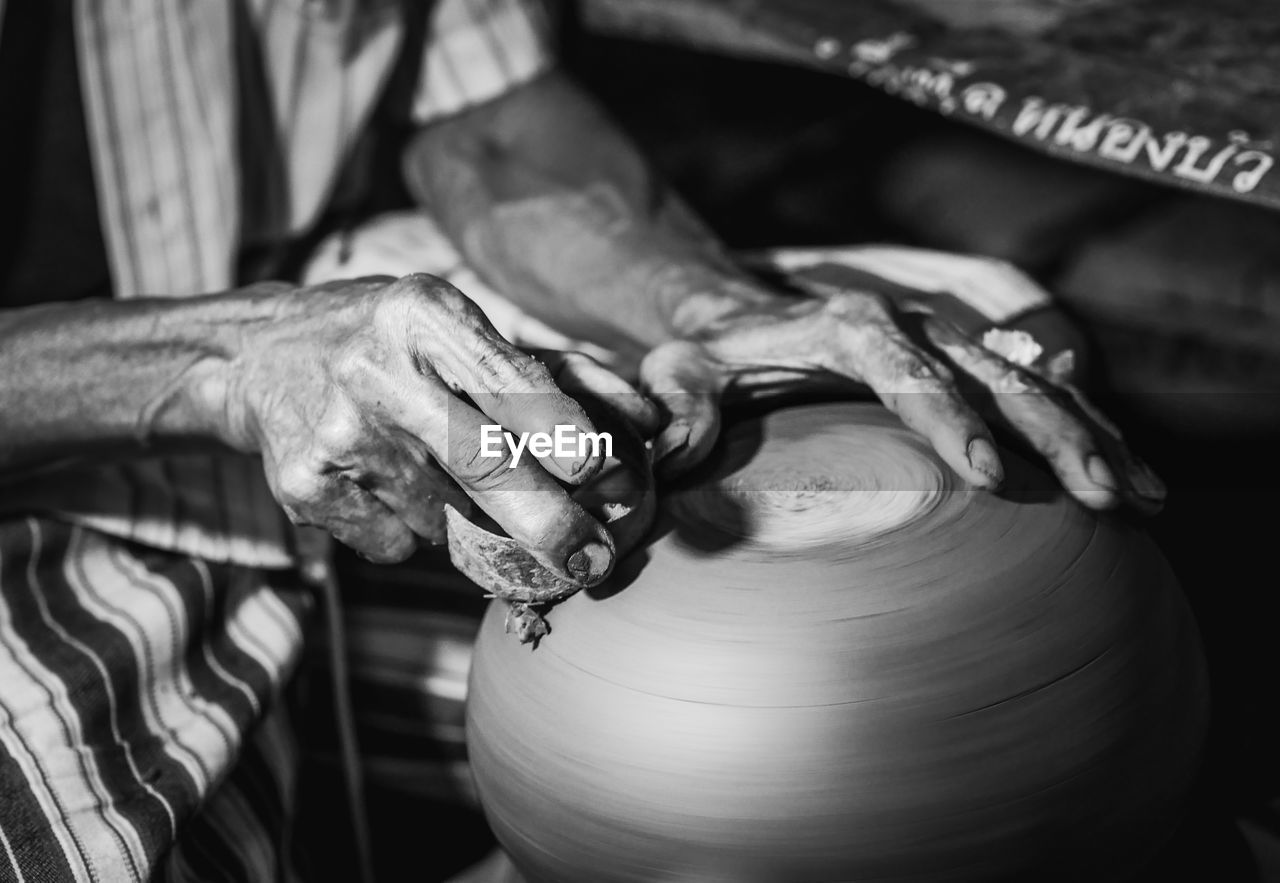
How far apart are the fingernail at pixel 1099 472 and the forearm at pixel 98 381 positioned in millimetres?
571

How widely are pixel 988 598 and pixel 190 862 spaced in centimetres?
58

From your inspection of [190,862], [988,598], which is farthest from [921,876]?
[190,862]

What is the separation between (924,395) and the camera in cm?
74

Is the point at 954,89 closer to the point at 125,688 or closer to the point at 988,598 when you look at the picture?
the point at 988,598

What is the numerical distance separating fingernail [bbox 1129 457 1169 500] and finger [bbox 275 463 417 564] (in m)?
0.45

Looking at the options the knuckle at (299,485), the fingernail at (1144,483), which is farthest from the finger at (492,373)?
the fingernail at (1144,483)

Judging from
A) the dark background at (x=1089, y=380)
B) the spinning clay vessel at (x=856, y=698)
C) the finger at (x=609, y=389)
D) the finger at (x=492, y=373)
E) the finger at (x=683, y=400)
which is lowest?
the dark background at (x=1089, y=380)

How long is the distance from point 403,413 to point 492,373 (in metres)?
0.07

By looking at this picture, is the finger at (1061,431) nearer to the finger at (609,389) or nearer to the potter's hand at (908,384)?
the potter's hand at (908,384)

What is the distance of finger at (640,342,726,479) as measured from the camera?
28.6 inches

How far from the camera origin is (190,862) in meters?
0.84

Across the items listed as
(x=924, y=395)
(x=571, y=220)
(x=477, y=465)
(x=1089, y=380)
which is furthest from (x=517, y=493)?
(x=1089, y=380)

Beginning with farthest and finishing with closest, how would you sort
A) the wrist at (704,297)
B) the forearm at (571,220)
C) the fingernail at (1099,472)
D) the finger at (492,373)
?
the forearm at (571,220) < the wrist at (704,297) < the fingernail at (1099,472) < the finger at (492,373)

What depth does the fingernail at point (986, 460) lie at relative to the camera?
2.27ft
